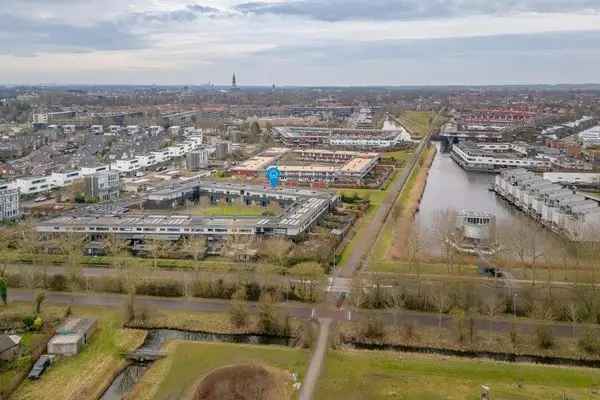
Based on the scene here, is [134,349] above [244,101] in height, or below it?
below

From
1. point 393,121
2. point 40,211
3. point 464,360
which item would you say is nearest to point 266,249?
point 464,360

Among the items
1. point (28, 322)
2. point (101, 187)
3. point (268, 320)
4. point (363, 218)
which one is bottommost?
point (28, 322)

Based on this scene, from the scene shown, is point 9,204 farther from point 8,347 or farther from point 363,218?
point 363,218

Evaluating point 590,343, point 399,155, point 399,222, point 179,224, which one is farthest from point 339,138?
point 590,343

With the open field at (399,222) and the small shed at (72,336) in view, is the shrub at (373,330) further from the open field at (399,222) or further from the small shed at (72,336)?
the small shed at (72,336)

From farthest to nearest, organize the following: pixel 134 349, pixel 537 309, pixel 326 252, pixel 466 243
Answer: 1. pixel 466 243
2. pixel 326 252
3. pixel 537 309
4. pixel 134 349

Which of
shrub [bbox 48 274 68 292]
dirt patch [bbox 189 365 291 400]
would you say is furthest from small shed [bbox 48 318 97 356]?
dirt patch [bbox 189 365 291 400]

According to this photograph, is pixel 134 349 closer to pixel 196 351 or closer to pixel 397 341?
pixel 196 351
